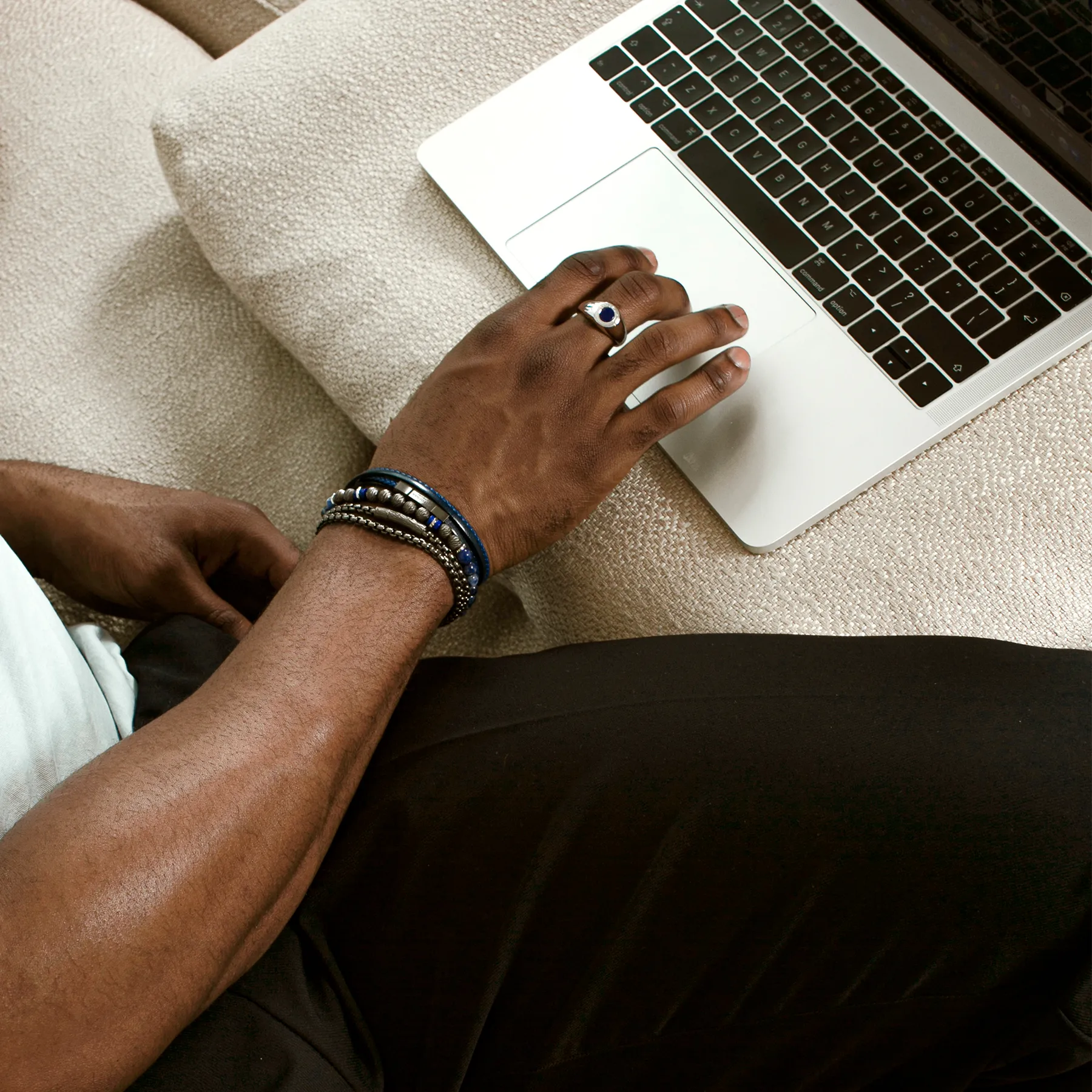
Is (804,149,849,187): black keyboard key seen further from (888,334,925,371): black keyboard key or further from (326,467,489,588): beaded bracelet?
(326,467,489,588): beaded bracelet

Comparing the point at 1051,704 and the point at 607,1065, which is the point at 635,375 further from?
the point at 607,1065

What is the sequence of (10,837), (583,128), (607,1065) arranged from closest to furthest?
(10,837) → (607,1065) → (583,128)

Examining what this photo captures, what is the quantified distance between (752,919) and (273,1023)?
11.0 inches

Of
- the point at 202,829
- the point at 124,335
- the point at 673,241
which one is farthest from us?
the point at 124,335

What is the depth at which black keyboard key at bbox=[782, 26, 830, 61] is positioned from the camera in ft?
2.35

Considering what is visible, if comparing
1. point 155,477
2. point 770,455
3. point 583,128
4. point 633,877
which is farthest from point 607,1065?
point 583,128

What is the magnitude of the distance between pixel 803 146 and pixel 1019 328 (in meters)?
0.21

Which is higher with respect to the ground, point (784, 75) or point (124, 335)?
point (124, 335)

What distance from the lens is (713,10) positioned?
29.2 inches

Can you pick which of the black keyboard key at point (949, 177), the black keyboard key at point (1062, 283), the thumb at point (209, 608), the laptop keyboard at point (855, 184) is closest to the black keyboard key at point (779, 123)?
the laptop keyboard at point (855, 184)

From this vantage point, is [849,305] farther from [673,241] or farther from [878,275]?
[673,241]

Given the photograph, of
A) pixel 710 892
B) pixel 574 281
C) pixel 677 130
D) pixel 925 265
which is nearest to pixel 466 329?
pixel 574 281

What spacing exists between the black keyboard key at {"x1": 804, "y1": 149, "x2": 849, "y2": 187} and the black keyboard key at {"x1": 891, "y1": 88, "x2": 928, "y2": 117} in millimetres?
64

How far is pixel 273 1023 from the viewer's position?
21.0 inches
